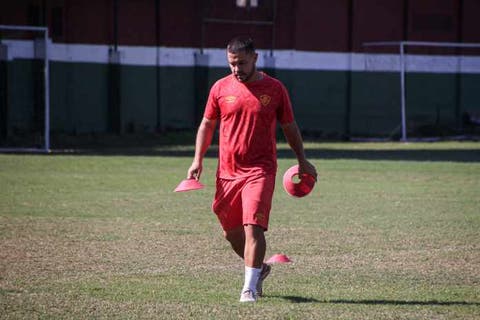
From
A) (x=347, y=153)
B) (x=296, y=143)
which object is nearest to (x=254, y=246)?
(x=296, y=143)

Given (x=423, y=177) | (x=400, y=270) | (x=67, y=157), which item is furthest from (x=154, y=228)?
(x=67, y=157)

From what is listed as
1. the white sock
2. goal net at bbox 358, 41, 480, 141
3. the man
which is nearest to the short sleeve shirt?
the man

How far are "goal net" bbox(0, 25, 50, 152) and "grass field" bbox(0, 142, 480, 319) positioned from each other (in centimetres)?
700

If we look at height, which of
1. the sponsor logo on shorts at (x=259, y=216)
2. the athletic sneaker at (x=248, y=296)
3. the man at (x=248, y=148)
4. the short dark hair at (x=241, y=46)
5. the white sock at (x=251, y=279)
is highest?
the short dark hair at (x=241, y=46)

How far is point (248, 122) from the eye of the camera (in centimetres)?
795

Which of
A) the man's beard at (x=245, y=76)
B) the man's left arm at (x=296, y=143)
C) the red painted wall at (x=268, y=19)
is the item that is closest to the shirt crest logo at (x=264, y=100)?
the man's beard at (x=245, y=76)

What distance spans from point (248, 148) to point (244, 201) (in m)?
0.44

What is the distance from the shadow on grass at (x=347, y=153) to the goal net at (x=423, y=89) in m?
5.59

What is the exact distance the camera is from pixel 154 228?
12.4 m

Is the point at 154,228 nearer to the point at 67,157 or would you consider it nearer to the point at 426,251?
the point at 426,251

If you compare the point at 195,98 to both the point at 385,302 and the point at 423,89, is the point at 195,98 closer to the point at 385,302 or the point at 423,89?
the point at 423,89

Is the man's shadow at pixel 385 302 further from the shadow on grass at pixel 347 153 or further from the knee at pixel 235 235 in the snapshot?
the shadow on grass at pixel 347 153

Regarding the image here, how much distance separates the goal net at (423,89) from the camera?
32.9 meters

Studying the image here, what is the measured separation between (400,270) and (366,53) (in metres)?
24.0
